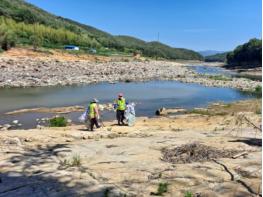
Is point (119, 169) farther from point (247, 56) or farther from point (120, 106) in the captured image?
point (247, 56)

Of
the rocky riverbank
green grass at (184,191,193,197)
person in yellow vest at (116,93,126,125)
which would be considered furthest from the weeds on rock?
the rocky riverbank

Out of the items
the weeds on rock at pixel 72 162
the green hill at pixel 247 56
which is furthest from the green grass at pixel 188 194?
the green hill at pixel 247 56

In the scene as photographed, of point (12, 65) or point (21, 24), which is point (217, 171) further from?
point (21, 24)

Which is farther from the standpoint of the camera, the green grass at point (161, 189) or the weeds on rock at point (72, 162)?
the weeds on rock at point (72, 162)

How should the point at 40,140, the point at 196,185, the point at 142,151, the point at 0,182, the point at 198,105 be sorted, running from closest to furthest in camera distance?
the point at 196,185, the point at 0,182, the point at 142,151, the point at 40,140, the point at 198,105

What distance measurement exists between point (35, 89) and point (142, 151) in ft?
125

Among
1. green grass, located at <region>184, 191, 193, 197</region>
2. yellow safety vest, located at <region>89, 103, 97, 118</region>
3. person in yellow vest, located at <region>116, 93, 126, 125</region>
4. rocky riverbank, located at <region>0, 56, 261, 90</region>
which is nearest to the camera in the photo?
green grass, located at <region>184, 191, 193, 197</region>

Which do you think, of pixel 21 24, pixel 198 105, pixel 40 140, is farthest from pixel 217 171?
pixel 21 24

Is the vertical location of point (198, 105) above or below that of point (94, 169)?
below

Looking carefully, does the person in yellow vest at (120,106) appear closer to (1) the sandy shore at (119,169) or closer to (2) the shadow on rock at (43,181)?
(1) the sandy shore at (119,169)

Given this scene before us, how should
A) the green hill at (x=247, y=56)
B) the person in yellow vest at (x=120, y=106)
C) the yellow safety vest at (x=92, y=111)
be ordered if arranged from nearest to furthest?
the yellow safety vest at (x=92, y=111)
the person in yellow vest at (x=120, y=106)
the green hill at (x=247, y=56)

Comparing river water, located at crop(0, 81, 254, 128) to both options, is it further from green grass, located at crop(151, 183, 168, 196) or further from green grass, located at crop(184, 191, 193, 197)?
green grass, located at crop(184, 191, 193, 197)

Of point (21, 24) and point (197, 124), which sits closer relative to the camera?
point (197, 124)

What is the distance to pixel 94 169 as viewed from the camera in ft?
36.2
